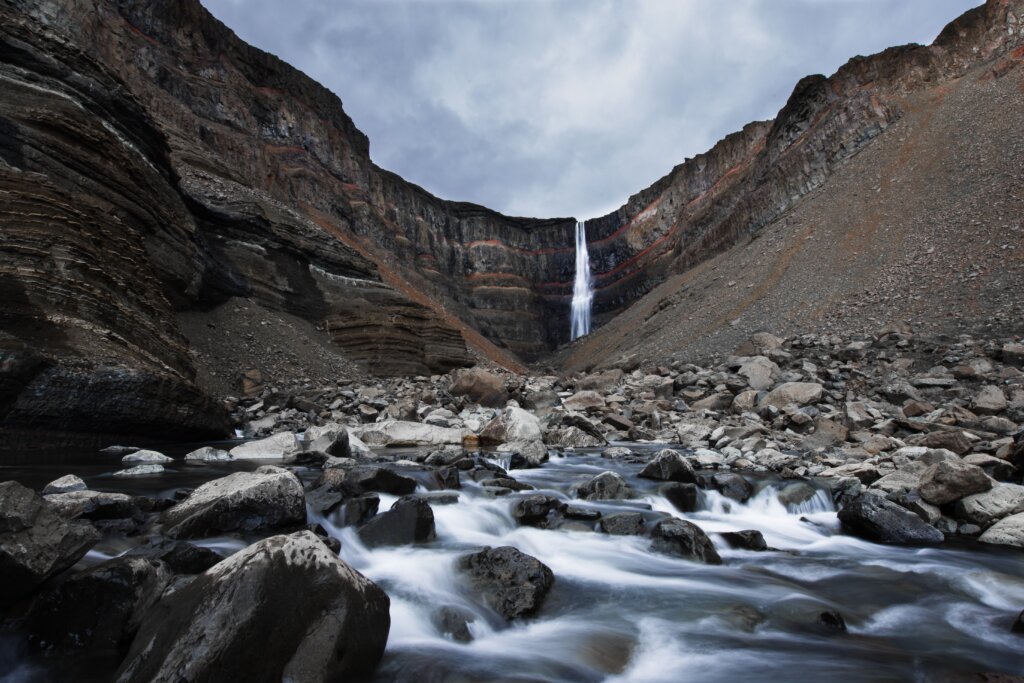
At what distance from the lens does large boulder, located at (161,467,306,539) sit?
4043mm

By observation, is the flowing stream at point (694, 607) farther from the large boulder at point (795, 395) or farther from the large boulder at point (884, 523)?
the large boulder at point (795, 395)

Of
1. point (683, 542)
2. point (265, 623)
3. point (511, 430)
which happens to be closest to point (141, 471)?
point (265, 623)

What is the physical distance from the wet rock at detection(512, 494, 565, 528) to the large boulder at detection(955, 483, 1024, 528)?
15.0ft

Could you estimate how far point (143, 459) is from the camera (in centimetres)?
728

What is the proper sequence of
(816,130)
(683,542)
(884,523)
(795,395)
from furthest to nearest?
(816,130) < (795,395) < (884,523) < (683,542)

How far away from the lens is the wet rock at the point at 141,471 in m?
6.32

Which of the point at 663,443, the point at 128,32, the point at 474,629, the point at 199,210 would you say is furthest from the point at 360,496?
the point at 128,32

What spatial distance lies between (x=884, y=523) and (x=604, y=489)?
317 cm

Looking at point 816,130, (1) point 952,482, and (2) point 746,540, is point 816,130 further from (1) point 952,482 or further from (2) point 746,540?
(2) point 746,540

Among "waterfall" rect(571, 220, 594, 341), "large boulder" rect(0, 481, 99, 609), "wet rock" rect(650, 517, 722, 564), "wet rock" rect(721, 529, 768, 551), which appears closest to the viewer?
"large boulder" rect(0, 481, 99, 609)

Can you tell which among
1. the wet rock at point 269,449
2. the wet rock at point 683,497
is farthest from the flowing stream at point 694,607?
the wet rock at point 269,449

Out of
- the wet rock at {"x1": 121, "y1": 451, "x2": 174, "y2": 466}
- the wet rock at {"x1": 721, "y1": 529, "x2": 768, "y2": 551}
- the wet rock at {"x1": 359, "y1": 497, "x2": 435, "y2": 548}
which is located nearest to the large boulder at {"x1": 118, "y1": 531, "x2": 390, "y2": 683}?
the wet rock at {"x1": 359, "y1": 497, "x2": 435, "y2": 548}

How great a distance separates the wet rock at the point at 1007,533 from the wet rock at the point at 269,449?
955 cm

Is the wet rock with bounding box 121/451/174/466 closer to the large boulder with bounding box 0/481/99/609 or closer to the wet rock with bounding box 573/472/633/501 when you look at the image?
the large boulder with bounding box 0/481/99/609
